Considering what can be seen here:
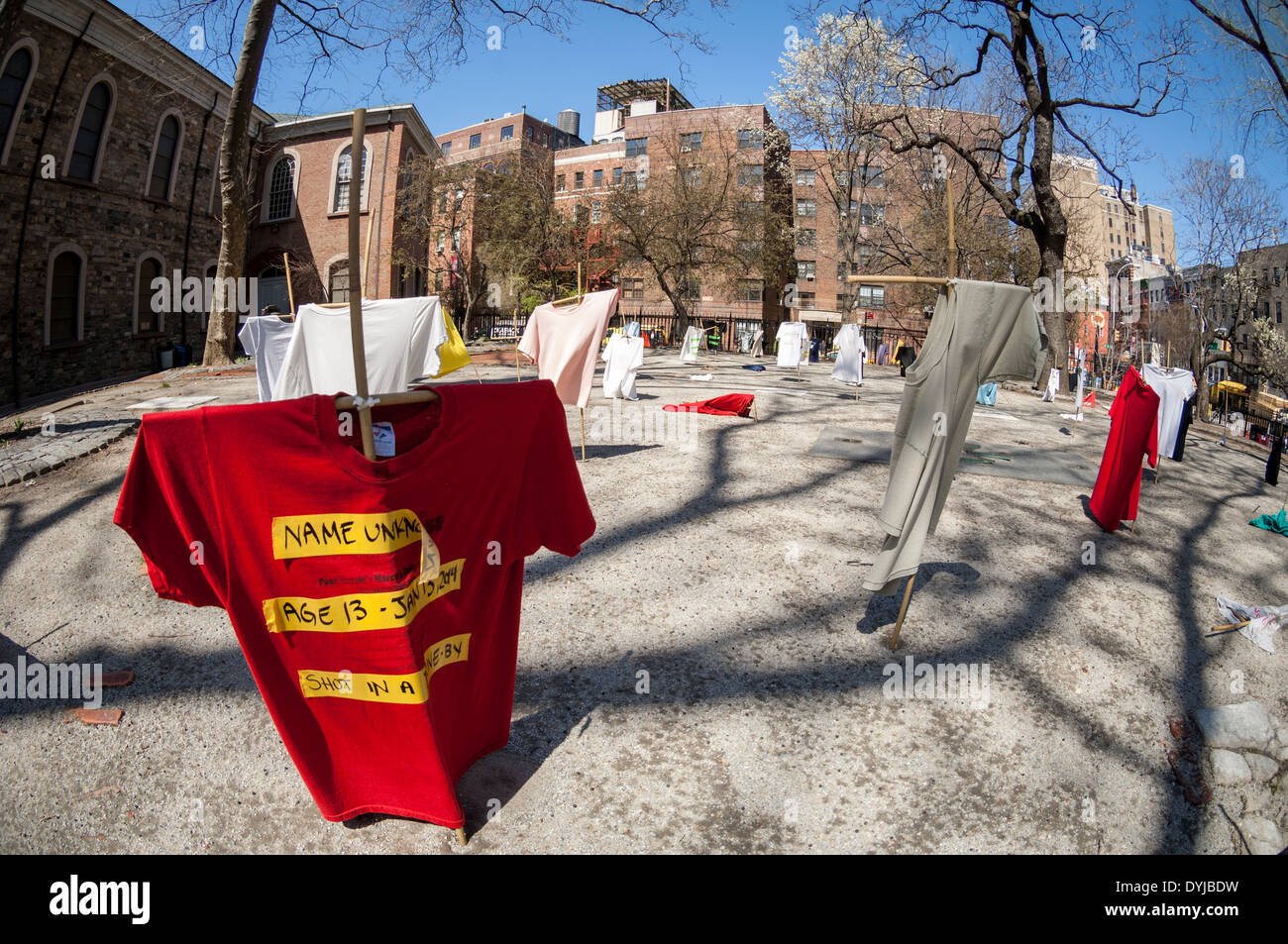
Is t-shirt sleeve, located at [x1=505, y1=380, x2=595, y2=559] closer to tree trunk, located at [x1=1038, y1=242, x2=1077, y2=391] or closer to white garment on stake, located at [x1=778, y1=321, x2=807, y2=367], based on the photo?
white garment on stake, located at [x1=778, y1=321, x2=807, y2=367]

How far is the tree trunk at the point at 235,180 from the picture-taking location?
13914 mm

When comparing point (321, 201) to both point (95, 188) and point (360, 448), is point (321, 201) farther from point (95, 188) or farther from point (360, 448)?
point (360, 448)

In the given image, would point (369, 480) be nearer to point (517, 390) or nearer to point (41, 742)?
point (517, 390)

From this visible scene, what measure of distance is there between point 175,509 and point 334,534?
533 mm

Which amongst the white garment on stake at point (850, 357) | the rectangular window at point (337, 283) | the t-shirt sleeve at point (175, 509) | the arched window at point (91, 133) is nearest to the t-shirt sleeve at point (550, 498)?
the t-shirt sleeve at point (175, 509)

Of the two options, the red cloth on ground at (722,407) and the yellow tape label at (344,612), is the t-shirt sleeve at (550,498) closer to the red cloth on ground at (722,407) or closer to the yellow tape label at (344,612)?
the yellow tape label at (344,612)

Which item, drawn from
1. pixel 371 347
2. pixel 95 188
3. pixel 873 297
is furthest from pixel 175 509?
pixel 873 297

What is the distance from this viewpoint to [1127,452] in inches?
274

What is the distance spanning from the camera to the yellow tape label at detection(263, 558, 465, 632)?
2.57 metres

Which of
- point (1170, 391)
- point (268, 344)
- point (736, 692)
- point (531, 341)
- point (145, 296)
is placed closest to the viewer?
point (736, 692)

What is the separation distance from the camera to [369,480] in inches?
95.3

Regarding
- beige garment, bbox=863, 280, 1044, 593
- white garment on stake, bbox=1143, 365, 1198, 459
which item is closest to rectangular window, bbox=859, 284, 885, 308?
white garment on stake, bbox=1143, 365, 1198, 459

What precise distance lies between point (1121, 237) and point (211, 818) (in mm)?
165788

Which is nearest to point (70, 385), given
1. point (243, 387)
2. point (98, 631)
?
point (243, 387)
